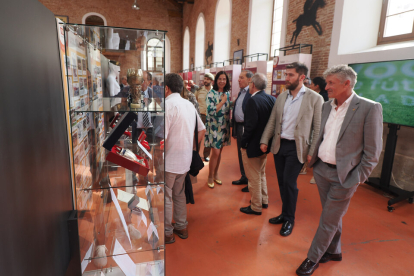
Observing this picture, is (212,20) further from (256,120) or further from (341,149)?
(341,149)

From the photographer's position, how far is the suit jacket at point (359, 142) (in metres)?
1.95

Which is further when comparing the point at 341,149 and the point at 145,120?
the point at 341,149

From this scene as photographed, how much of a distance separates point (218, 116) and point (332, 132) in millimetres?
2136

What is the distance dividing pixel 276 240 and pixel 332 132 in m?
1.37

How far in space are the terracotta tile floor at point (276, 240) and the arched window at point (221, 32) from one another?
10583 mm

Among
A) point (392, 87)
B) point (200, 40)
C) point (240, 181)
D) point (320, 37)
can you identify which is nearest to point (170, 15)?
point (200, 40)

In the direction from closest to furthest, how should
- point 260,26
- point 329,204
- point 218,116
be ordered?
point 329,204, point 218,116, point 260,26

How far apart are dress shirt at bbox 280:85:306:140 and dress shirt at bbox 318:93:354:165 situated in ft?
1.78

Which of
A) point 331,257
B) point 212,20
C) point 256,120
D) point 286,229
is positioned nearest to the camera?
point 331,257

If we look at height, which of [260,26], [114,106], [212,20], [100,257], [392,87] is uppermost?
[212,20]

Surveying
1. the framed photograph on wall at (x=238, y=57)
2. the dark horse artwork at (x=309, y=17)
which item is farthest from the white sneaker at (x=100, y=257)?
the framed photograph on wall at (x=238, y=57)

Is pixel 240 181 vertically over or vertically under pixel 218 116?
under

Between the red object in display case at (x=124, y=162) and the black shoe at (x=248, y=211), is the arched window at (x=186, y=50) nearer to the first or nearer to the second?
the black shoe at (x=248, y=211)

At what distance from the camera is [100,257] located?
160 cm
